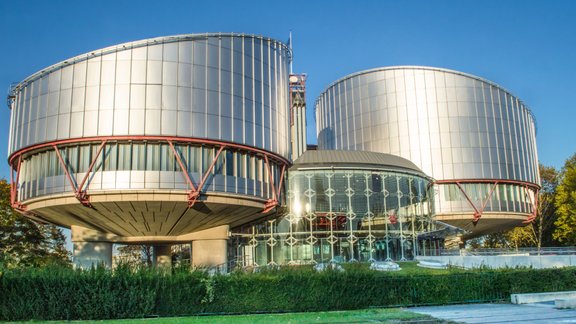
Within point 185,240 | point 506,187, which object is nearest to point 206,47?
point 185,240

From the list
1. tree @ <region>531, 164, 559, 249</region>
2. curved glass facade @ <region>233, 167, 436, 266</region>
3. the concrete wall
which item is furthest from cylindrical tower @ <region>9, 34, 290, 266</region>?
tree @ <region>531, 164, 559, 249</region>

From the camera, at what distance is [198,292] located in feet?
69.8

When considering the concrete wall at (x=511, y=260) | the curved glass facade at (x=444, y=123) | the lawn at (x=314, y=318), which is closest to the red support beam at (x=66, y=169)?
the lawn at (x=314, y=318)

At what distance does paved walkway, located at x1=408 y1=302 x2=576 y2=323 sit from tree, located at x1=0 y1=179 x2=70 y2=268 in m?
42.4

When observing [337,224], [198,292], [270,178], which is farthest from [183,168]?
[198,292]

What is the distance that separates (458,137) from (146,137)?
4028 centimetres

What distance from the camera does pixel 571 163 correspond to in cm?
6725

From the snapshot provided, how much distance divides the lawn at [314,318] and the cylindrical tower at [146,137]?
14.7 metres

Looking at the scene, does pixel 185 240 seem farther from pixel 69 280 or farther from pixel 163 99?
pixel 69 280

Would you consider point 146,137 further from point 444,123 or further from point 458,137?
point 458,137

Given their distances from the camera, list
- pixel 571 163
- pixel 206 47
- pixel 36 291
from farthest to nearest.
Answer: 1. pixel 571 163
2. pixel 206 47
3. pixel 36 291

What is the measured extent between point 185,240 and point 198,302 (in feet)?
69.1

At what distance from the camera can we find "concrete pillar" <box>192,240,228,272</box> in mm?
39750

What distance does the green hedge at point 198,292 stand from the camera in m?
20.5
